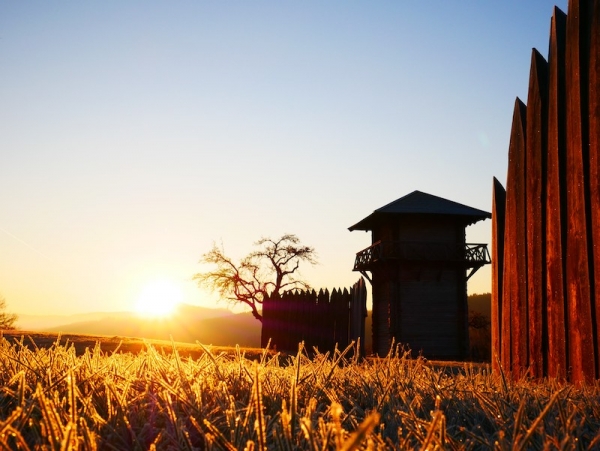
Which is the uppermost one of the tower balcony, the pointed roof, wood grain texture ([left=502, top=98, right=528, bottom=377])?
the pointed roof

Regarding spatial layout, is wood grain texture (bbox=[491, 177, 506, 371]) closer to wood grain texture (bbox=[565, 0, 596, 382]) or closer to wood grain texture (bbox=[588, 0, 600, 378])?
wood grain texture (bbox=[565, 0, 596, 382])

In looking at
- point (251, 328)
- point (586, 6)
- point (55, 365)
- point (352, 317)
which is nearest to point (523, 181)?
point (586, 6)

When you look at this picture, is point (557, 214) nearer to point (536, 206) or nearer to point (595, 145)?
point (536, 206)

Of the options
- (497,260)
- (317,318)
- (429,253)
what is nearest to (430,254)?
(429,253)

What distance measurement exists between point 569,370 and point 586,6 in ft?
9.09

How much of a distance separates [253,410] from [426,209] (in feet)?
83.9

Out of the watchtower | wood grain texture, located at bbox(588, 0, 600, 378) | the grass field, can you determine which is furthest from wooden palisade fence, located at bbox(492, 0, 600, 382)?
the watchtower

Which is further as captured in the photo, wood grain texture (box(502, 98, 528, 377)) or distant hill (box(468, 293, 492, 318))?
distant hill (box(468, 293, 492, 318))

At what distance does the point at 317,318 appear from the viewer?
60.6 ft

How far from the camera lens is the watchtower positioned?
2585 cm

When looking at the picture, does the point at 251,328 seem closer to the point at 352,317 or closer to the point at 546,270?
the point at 352,317

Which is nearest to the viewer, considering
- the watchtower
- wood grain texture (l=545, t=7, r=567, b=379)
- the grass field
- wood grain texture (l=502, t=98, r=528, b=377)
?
the grass field

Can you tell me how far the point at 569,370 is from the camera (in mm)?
4457

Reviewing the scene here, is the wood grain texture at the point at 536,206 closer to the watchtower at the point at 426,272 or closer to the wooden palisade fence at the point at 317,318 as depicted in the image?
the wooden palisade fence at the point at 317,318
